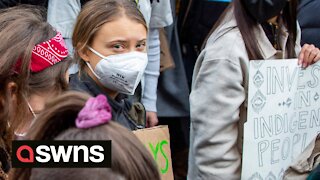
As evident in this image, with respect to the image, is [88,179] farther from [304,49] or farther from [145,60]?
[304,49]

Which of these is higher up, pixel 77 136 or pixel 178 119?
pixel 77 136

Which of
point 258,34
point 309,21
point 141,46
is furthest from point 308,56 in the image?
point 309,21

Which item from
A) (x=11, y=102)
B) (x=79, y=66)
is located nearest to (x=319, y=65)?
(x=79, y=66)

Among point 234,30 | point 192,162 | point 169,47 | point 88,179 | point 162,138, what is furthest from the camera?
point 169,47

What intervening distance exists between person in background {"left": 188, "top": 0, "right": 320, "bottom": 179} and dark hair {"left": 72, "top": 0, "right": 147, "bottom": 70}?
0.34 metres

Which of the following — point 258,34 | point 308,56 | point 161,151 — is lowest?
point 161,151

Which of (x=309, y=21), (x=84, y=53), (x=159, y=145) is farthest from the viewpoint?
(x=309, y=21)

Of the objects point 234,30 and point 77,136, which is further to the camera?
point 234,30

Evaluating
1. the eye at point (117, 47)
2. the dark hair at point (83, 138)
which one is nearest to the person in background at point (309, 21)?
the eye at point (117, 47)

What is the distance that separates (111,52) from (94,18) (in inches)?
6.2

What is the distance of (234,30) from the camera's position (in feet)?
8.84

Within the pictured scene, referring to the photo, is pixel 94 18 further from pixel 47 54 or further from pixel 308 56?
pixel 308 56

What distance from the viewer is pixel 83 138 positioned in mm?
1507

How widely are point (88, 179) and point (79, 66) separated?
4.34 ft
